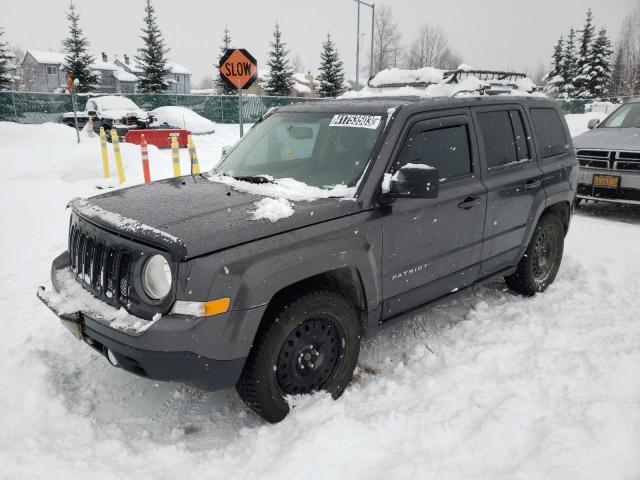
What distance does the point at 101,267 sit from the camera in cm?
280

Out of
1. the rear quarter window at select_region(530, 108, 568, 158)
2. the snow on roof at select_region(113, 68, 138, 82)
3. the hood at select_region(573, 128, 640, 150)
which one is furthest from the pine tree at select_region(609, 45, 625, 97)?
the snow on roof at select_region(113, 68, 138, 82)

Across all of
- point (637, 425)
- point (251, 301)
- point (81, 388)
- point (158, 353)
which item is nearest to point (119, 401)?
point (81, 388)

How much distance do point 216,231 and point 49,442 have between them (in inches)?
60.2

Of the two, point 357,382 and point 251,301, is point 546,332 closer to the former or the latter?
point 357,382

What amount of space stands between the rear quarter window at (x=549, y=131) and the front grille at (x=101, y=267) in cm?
375

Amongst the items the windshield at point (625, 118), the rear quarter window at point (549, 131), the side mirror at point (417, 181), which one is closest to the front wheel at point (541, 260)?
the rear quarter window at point (549, 131)

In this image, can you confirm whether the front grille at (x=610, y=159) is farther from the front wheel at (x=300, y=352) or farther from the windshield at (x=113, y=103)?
the windshield at (x=113, y=103)

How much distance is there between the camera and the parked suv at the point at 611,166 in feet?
24.6

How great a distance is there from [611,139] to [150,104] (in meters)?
24.4

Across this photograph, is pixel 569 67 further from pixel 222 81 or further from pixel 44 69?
pixel 44 69

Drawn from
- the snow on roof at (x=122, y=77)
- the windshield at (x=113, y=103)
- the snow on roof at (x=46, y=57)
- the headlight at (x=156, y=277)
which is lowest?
the headlight at (x=156, y=277)

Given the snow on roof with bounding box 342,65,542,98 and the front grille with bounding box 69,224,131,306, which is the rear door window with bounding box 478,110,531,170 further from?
the front grille with bounding box 69,224,131,306

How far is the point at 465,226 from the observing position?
368 cm

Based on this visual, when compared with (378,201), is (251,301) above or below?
below
